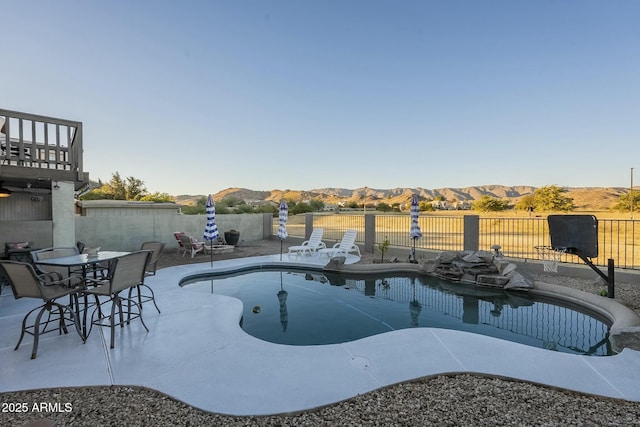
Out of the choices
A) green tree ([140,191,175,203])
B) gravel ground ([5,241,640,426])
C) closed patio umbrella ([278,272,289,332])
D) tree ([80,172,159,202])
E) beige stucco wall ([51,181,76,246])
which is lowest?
closed patio umbrella ([278,272,289,332])

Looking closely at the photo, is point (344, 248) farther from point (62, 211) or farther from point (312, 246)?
point (62, 211)

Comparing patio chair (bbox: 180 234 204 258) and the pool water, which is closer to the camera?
the pool water

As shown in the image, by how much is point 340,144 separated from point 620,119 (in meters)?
17.4

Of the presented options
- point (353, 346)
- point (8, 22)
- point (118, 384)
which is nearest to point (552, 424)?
point (353, 346)

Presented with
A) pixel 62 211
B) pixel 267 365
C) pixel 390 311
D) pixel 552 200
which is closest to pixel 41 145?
pixel 62 211

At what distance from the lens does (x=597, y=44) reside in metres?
12.0

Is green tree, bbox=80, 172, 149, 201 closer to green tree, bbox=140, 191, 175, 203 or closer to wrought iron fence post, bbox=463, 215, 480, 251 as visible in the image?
green tree, bbox=140, 191, 175, 203

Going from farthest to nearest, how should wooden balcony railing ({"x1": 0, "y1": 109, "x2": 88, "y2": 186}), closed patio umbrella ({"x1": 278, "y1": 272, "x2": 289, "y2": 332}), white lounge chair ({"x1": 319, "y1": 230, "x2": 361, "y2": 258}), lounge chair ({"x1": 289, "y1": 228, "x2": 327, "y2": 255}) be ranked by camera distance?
lounge chair ({"x1": 289, "y1": 228, "x2": 327, "y2": 255}) < white lounge chair ({"x1": 319, "y1": 230, "x2": 361, "y2": 258}) < wooden balcony railing ({"x1": 0, "y1": 109, "x2": 88, "y2": 186}) < closed patio umbrella ({"x1": 278, "y1": 272, "x2": 289, "y2": 332})

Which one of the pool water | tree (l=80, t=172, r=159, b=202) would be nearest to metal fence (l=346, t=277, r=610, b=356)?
the pool water

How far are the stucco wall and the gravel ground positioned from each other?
33.7ft

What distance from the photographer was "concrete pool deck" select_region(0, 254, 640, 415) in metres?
2.72

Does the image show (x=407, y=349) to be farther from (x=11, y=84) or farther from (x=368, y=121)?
(x=368, y=121)

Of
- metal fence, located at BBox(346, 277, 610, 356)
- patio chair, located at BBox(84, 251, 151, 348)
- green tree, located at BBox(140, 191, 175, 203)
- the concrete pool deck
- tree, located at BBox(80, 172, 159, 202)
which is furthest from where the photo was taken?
tree, located at BBox(80, 172, 159, 202)

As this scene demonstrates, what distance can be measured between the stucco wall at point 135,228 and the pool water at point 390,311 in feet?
19.6
